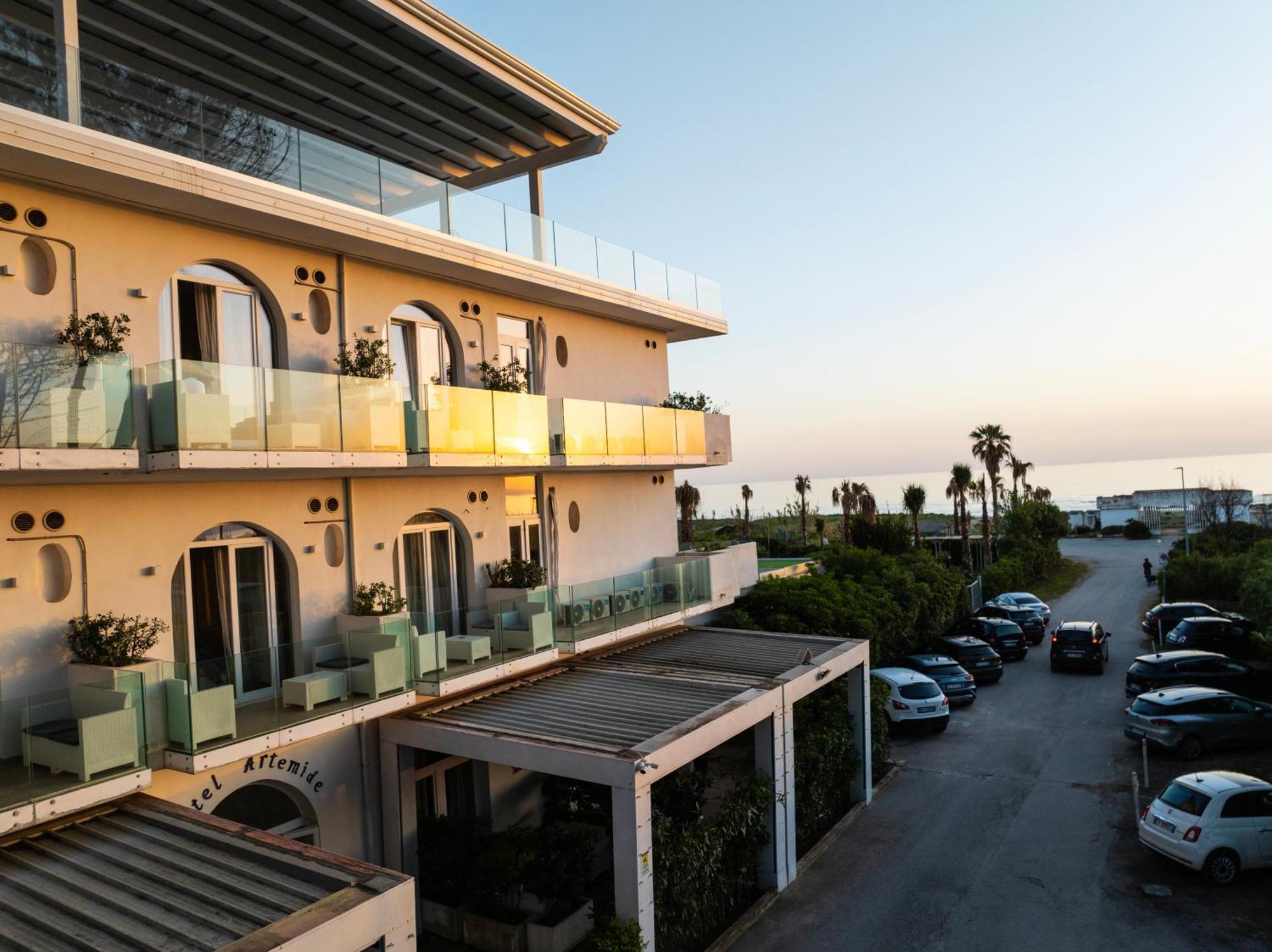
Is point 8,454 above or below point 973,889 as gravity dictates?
above

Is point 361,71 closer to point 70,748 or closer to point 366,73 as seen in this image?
point 366,73

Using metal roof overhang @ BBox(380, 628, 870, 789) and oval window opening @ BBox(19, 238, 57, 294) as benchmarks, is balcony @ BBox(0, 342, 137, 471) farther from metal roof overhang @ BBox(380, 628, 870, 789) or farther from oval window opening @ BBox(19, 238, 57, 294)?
metal roof overhang @ BBox(380, 628, 870, 789)

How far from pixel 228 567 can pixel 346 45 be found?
817cm

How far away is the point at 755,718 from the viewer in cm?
1235

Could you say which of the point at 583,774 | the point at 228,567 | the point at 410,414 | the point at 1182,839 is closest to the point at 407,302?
the point at 410,414

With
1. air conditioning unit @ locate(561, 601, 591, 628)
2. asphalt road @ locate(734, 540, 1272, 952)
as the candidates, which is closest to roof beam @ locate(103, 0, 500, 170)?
air conditioning unit @ locate(561, 601, 591, 628)

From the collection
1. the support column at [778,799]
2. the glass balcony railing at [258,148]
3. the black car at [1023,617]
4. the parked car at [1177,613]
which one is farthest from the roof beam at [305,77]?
the parked car at [1177,613]

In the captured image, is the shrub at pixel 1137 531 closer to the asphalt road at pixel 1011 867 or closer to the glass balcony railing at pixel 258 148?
the asphalt road at pixel 1011 867

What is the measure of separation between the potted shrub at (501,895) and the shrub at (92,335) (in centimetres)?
759

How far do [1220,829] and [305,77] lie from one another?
700 inches

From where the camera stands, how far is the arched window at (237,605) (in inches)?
396

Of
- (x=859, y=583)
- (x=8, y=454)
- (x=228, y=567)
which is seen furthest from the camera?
(x=859, y=583)

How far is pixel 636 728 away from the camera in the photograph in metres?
11.2

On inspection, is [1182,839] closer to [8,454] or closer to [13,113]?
[8,454]
